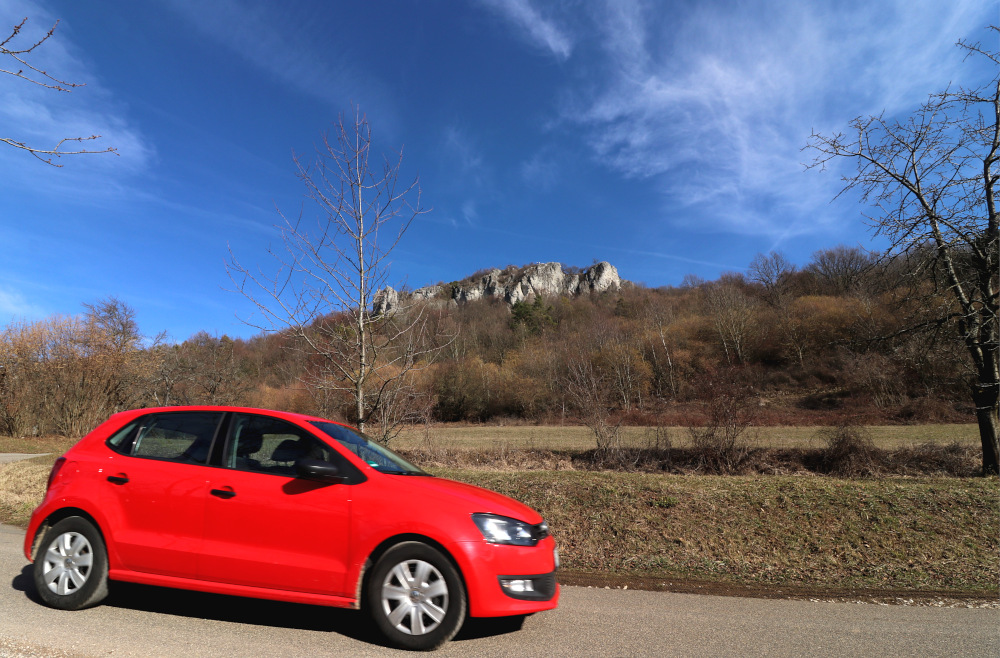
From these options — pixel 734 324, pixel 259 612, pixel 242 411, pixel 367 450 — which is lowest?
pixel 259 612

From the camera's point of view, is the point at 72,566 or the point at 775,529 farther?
the point at 775,529

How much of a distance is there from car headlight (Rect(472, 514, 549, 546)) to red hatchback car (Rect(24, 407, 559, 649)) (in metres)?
0.01

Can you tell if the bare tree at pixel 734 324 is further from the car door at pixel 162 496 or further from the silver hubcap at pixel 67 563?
the silver hubcap at pixel 67 563

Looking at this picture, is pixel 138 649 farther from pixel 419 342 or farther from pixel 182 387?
pixel 182 387

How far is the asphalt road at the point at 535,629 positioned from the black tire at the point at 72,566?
116mm

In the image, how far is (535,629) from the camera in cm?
424

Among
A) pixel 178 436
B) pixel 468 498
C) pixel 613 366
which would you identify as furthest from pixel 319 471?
pixel 613 366

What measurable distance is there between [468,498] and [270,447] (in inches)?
66.4

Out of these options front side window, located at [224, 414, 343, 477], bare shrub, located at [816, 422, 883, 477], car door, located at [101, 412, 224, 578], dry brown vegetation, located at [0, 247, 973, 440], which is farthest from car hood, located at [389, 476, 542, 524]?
bare shrub, located at [816, 422, 883, 477]

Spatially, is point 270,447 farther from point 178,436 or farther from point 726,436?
point 726,436

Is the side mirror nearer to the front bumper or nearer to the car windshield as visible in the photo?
the car windshield

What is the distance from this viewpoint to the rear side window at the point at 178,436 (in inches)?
172

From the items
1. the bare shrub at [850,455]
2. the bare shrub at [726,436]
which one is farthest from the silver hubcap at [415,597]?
the bare shrub at [850,455]

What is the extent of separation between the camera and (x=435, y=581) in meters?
3.74
